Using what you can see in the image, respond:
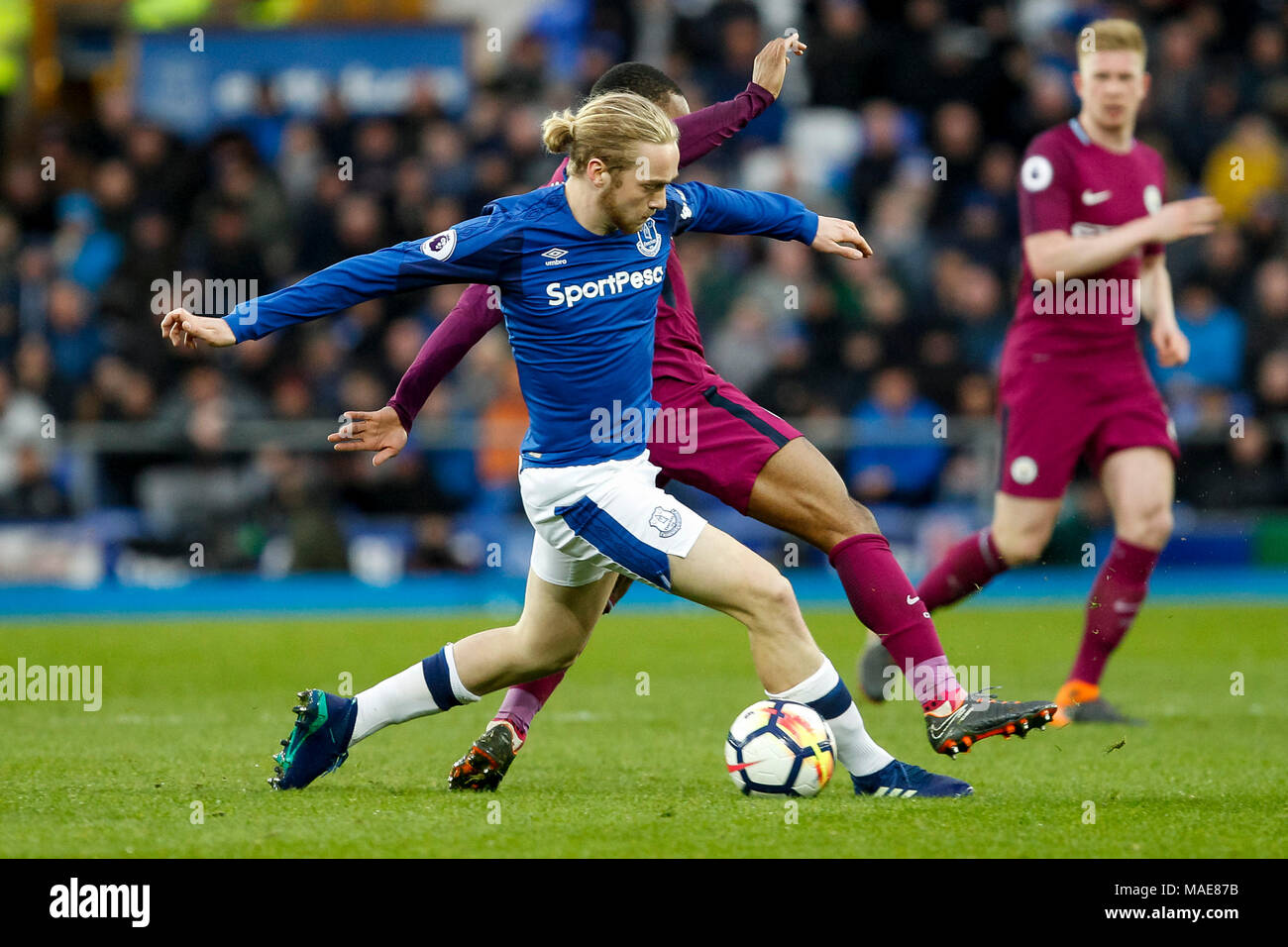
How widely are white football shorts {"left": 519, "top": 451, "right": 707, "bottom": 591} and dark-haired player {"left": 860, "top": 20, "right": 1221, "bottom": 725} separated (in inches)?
107

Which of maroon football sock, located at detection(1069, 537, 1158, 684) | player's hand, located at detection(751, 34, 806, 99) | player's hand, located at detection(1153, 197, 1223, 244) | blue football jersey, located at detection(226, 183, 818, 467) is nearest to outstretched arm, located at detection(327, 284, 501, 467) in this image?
blue football jersey, located at detection(226, 183, 818, 467)

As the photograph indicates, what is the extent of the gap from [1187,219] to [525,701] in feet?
9.13

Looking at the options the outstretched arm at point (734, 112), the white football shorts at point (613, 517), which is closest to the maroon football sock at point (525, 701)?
the white football shorts at point (613, 517)

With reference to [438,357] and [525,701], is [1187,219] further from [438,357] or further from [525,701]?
[525,701]

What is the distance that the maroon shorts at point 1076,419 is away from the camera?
751 centimetres

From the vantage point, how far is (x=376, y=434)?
5.48 metres

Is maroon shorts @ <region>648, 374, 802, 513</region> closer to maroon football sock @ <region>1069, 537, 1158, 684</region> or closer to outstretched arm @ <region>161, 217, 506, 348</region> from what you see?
outstretched arm @ <region>161, 217, 506, 348</region>

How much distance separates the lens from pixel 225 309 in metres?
13.6

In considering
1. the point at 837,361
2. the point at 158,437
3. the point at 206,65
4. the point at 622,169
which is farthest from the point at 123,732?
the point at 206,65

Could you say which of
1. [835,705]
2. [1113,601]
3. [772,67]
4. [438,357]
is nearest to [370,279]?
[438,357]
